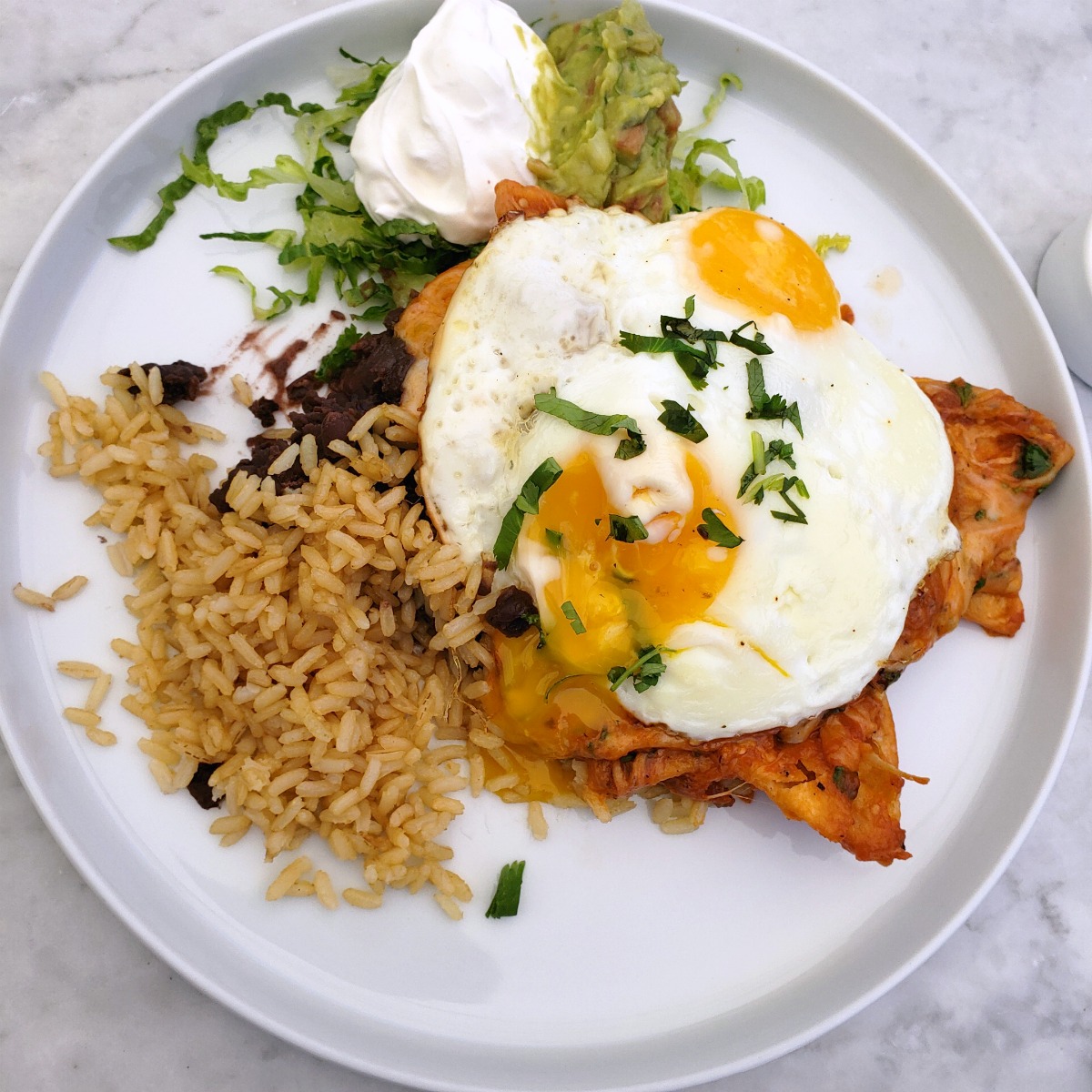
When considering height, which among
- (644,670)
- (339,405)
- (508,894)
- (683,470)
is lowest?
(508,894)

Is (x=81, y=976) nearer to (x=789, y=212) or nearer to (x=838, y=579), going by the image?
(x=838, y=579)

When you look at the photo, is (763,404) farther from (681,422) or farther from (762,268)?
(762,268)

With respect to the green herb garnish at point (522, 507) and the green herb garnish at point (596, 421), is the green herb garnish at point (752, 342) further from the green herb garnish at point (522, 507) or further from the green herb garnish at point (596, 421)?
the green herb garnish at point (522, 507)

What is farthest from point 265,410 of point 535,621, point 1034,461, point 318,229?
point 1034,461

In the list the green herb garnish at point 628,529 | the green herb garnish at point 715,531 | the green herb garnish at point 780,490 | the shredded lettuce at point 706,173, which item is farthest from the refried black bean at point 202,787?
the shredded lettuce at point 706,173

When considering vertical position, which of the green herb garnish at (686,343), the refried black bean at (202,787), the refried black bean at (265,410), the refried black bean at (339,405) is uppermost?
the green herb garnish at (686,343)

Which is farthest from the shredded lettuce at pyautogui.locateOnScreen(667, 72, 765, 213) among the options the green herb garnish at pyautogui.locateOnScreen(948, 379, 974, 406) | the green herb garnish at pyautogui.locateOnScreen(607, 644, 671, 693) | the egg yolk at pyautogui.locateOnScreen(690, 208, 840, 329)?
the green herb garnish at pyautogui.locateOnScreen(607, 644, 671, 693)
